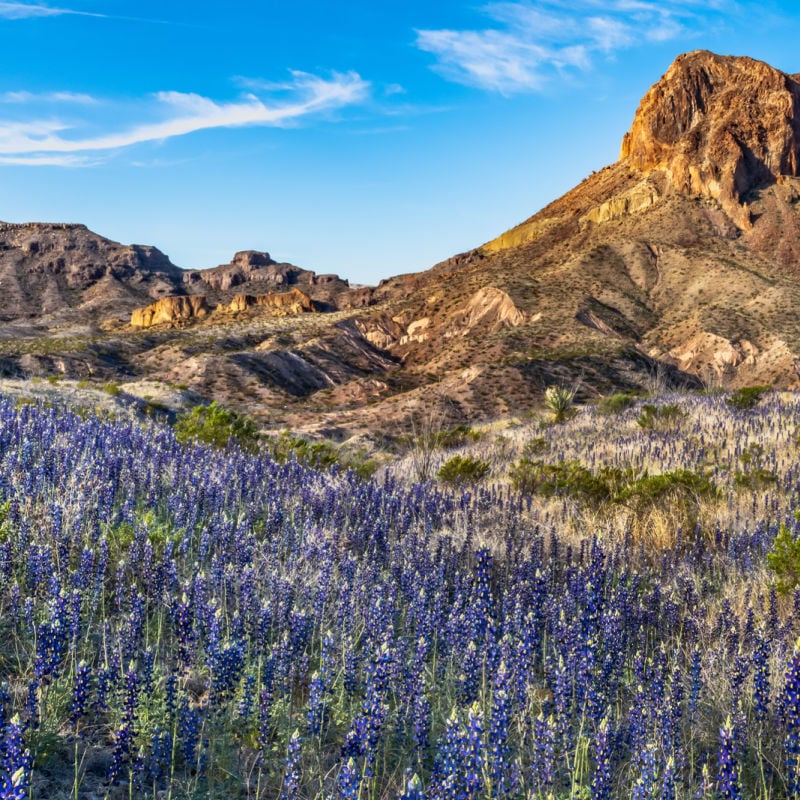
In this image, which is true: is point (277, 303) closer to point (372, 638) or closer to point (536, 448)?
point (536, 448)

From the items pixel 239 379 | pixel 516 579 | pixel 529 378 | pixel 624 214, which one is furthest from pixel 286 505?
pixel 624 214

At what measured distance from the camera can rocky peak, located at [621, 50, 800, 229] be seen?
75750 mm

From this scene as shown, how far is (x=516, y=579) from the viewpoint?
6004mm

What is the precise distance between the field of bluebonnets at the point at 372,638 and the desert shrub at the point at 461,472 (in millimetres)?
3026

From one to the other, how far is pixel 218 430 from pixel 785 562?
37.3ft

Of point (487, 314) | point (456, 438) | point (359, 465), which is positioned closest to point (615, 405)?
point (456, 438)

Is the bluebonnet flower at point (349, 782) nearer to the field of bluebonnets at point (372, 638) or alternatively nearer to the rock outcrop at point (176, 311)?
the field of bluebonnets at point (372, 638)

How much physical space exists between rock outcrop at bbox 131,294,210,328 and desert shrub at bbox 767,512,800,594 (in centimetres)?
8919

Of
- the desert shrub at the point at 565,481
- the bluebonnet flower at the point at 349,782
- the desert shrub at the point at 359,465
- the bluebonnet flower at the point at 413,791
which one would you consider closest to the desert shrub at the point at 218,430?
the desert shrub at the point at 359,465

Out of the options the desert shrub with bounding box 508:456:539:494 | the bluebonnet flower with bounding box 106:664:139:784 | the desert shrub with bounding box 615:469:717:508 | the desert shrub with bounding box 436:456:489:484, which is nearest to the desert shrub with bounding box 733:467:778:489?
the desert shrub with bounding box 615:469:717:508

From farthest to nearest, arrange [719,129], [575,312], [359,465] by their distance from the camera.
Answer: [719,129] → [575,312] → [359,465]

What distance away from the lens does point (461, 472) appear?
12352 mm

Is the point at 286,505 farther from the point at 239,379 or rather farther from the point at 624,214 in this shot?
the point at 624,214

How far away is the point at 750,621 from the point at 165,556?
429 centimetres
